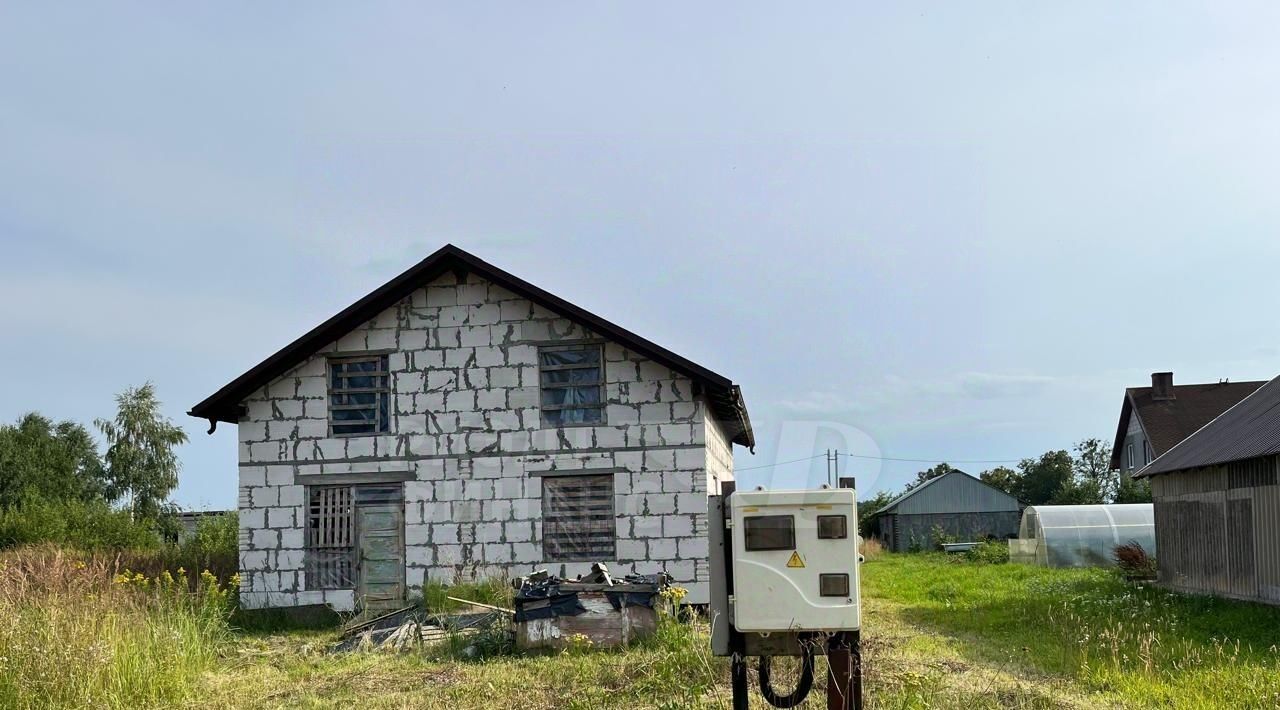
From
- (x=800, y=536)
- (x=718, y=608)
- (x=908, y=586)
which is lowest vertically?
(x=908, y=586)

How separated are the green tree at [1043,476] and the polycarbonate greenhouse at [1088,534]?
40.5 metres

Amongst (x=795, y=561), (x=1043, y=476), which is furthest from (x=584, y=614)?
(x=1043, y=476)

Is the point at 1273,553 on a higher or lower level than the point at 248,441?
lower

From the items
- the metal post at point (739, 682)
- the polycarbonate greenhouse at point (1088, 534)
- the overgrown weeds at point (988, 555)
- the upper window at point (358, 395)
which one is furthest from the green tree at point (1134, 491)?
the metal post at point (739, 682)

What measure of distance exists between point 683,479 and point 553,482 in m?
2.19

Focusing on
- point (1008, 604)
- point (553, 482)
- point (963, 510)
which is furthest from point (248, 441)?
point (963, 510)

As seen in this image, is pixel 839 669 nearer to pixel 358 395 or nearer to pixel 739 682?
pixel 739 682

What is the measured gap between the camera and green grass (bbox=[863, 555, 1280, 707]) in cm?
1050

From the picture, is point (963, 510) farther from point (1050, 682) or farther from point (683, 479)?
point (1050, 682)

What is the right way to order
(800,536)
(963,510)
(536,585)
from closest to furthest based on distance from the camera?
(800,536) < (536,585) < (963,510)

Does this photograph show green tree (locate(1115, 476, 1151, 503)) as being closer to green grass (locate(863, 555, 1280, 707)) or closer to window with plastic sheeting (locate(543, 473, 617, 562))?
green grass (locate(863, 555, 1280, 707))

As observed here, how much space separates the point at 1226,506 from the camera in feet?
64.1

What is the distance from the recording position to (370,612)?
18.9m

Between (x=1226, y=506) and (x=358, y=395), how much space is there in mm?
14627
